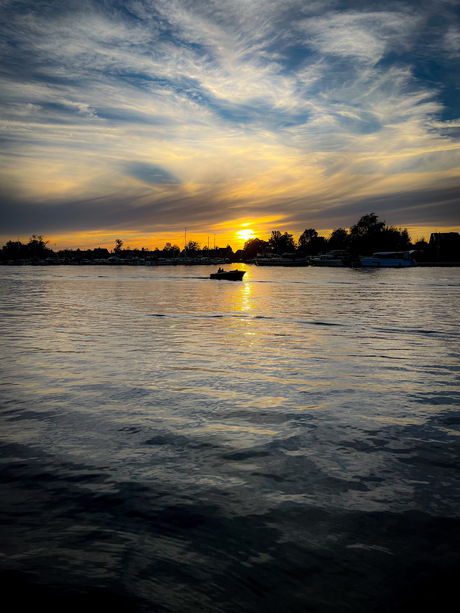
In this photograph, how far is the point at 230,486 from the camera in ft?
17.5

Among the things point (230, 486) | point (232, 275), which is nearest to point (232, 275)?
point (232, 275)

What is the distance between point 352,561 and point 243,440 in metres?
3.03

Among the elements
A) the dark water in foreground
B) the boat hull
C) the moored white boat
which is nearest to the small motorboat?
the boat hull

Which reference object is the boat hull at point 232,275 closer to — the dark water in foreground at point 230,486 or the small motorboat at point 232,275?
the small motorboat at point 232,275

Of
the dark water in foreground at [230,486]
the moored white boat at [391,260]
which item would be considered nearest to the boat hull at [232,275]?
the dark water in foreground at [230,486]

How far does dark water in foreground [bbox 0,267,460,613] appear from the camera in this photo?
12.0 ft

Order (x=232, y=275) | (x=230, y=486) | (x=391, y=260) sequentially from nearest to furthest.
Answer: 1. (x=230, y=486)
2. (x=232, y=275)
3. (x=391, y=260)

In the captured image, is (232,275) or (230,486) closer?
(230,486)

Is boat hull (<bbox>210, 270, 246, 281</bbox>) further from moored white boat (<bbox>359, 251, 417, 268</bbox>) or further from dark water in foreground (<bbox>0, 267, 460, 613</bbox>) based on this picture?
moored white boat (<bbox>359, 251, 417, 268</bbox>)

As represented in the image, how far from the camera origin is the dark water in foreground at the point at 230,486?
12.0 feet

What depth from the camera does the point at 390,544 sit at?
4195 mm

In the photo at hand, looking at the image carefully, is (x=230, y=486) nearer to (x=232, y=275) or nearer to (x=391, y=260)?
(x=232, y=275)

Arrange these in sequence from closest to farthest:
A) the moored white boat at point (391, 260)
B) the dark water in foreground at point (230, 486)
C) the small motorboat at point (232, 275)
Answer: the dark water in foreground at point (230, 486)
the small motorboat at point (232, 275)
the moored white boat at point (391, 260)

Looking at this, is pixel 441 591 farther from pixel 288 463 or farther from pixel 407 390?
pixel 407 390
